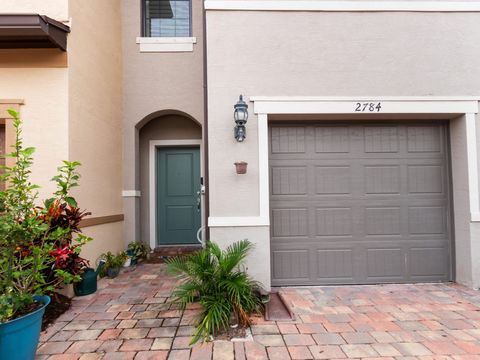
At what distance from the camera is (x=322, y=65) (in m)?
3.57

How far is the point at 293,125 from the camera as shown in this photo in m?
3.78

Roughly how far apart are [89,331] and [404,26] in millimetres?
5138

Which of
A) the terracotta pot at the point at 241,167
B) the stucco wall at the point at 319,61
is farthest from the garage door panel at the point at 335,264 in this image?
the terracotta pot at the point at 241,167

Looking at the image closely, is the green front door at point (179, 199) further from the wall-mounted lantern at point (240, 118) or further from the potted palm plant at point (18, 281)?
the potted palm plant at point (18, 281)

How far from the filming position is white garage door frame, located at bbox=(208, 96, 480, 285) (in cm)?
346

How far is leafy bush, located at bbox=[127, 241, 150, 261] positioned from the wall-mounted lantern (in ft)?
9.26

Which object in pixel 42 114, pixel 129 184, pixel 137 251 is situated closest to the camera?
pixel 42 114

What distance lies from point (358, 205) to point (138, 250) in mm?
3692

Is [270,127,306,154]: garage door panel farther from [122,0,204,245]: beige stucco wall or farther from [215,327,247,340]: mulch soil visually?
[215,327,247,340]: mulch soil

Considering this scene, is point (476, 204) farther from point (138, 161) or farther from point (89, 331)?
point (138, 161)

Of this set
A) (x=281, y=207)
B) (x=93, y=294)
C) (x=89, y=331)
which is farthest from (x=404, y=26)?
(x=93, y=294)

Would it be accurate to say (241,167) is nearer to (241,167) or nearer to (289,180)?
(241,167)

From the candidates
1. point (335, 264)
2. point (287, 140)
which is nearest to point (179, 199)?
point (287, 140)

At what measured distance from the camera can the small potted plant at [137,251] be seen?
4.72 metres
